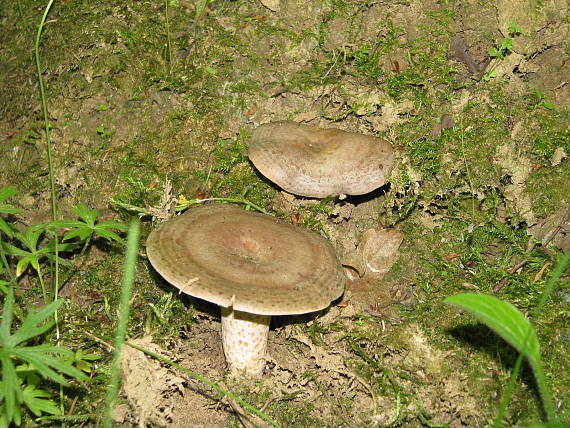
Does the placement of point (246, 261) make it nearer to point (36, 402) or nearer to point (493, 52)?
point (36, 402)

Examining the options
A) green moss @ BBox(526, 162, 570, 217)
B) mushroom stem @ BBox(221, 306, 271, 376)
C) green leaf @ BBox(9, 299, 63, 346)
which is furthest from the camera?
green moss @ BBox(526, 162, 570, 217)

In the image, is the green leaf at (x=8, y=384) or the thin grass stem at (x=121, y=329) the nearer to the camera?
the thin grass stem at (x=121, y=329)

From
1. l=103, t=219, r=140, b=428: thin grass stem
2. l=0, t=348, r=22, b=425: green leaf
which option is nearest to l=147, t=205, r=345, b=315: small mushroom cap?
l=103, t=219, r=140, b=428: thin grass stem

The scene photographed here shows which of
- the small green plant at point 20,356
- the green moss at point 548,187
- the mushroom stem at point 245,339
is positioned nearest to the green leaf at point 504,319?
the mushroom stem at point 245,339

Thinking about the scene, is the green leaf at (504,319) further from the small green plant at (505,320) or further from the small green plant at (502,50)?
the small green plant at (502,50)

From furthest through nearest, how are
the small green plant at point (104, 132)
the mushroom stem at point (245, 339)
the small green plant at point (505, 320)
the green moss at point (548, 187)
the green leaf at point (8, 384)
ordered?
the small green plant at point (104, 132), the green moss at point (548, 187), the mushroom stem at point (245, 339), the green leaf at point (8, 384), the small green plant at point (505, 320)

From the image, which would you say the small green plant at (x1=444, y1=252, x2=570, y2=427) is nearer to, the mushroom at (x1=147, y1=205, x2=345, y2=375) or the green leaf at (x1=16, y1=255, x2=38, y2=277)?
the mushroom at (x1=147, y1=205, x2=345, y2=375)

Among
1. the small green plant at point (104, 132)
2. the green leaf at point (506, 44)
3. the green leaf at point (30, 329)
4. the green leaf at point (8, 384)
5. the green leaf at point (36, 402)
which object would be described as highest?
the green leaf at point (506, 44)

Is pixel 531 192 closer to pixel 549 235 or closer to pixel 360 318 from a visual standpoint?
pixel 549 235
